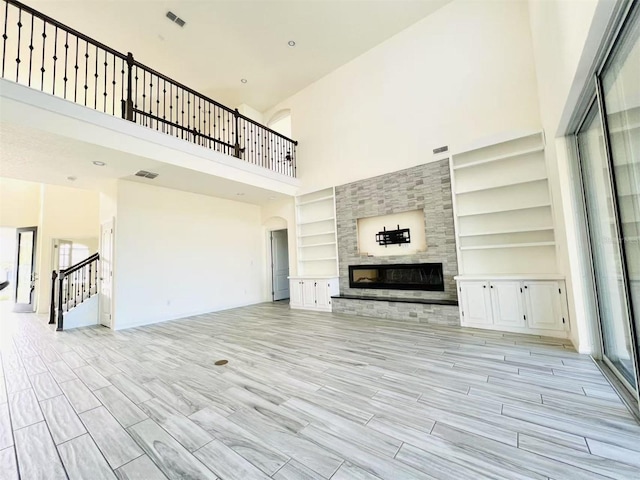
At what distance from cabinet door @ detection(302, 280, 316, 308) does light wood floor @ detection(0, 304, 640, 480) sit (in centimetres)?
266

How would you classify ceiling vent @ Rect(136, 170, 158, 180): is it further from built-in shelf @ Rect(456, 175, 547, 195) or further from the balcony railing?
built-in shelf @ Rect(456, 175, 547, 195)

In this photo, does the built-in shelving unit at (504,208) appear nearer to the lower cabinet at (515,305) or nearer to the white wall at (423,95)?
the white wall at (423,95)

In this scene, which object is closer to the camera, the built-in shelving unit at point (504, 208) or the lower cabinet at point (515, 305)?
the lower cabinet at point (515, 305)

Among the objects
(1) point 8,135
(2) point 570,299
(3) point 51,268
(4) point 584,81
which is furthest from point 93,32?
(2) point 570,299

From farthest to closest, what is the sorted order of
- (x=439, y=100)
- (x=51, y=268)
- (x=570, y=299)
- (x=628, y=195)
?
(x=51, y=268) → (x=439, y=100) → (x=570, y=299) → (x=628, y=195)

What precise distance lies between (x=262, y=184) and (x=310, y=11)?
3.61 m

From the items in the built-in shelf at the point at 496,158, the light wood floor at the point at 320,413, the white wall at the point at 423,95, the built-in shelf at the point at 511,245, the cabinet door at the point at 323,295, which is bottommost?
the light wood floor at the point at 320,413

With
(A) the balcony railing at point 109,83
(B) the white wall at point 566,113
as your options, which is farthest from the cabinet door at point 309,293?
(B) the white wall at point 566,113

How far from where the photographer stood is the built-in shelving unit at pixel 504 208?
4.09 metres

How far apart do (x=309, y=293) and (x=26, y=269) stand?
908cm

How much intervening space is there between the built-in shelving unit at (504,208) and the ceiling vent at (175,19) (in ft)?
19.8

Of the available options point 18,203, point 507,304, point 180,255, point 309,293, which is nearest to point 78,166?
point 180,255

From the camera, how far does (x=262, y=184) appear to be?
6.12 metres

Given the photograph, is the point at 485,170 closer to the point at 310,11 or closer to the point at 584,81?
the point at 584,81
